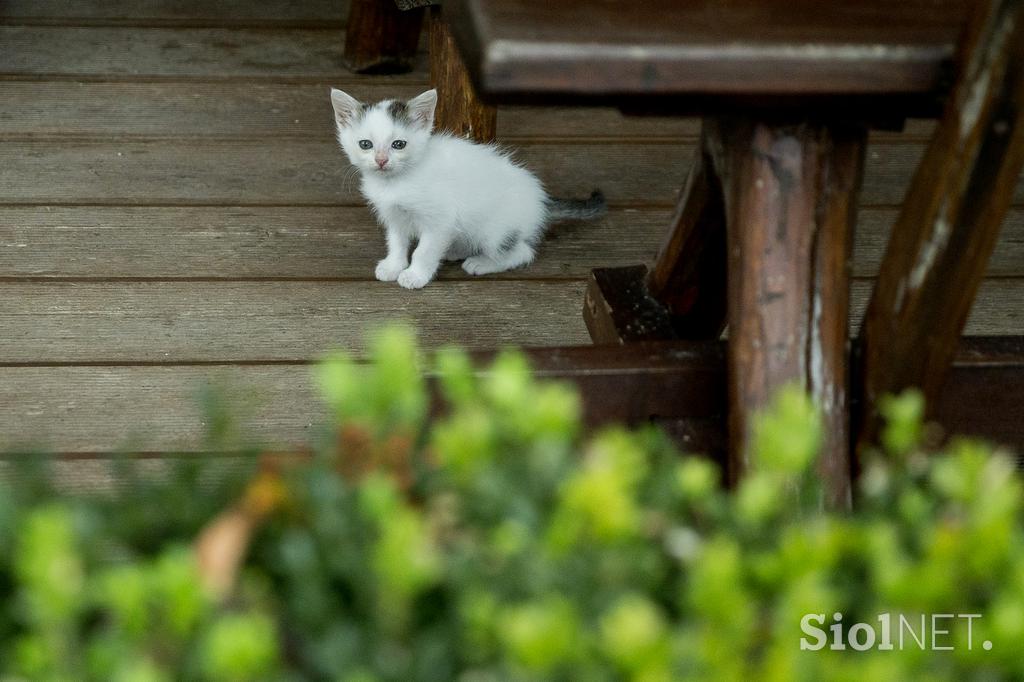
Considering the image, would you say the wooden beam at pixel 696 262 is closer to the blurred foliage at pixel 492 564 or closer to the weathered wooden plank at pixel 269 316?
the weathered wooden plank at pixel 269 316

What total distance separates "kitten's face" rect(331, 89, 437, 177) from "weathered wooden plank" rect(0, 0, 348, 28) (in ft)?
3.59

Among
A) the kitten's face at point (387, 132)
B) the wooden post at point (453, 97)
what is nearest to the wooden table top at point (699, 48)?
the kitten's face at point (387, 132)

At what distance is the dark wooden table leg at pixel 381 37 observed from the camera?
9.38 ft

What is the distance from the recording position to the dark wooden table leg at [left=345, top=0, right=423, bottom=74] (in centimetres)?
286

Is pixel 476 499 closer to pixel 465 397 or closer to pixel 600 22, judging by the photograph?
pixel 465 397

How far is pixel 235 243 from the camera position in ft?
7.14

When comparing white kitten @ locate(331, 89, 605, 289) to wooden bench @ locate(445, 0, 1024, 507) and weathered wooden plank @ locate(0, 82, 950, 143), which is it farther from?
wooden bench @ locate(445, 0, 1024, 507)

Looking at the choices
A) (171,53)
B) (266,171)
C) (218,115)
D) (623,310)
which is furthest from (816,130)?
(171,53)

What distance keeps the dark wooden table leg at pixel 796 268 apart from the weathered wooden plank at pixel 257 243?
98 centimetres

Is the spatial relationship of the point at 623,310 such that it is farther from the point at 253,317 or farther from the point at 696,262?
the point at 253,317

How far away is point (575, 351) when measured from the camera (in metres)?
1.31

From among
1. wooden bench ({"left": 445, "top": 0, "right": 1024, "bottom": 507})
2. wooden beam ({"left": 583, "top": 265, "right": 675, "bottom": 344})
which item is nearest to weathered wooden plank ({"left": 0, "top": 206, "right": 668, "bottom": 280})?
wooden beam ({"left": 583, "top": 265, "right": 675, "bottom": 344})

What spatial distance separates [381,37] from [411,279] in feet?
3.38

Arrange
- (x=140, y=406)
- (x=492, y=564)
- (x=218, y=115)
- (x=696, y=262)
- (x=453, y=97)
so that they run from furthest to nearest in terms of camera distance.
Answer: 1. (x=218, y=115)
2. (x=453, y=97)
3. (x=140, y=406)
4. (x=696, y=262)
5. (x=492, y=564)
